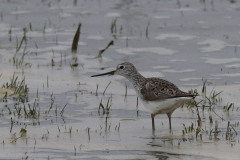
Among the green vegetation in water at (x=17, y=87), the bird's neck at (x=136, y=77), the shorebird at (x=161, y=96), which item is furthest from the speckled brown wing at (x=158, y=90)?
the green vegetation in water at (x=17, y=87)

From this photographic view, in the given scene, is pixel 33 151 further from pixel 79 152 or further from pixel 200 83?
pixel 200 83

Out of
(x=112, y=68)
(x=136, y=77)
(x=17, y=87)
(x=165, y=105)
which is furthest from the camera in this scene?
(x=112, y=68)

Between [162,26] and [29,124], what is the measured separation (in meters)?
8.93

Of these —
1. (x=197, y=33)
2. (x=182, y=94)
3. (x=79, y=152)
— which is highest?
(x=197, y=33)

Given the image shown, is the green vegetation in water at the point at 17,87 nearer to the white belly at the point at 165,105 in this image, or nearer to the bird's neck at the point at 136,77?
the bird's neck at the point at 136,77

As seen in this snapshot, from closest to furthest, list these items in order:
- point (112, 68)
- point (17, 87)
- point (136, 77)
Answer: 1. point (136, 77)
2. point (17, 87)
3. point (112, 68)

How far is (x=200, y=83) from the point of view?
1132 cm

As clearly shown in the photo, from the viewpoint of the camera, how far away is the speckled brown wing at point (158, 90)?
8125mm

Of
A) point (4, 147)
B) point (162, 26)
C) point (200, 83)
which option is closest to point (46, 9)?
point (162, 26)

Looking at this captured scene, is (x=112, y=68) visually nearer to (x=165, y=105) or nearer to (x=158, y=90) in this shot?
(x=158, y=90)

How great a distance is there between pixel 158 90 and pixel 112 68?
14.2 ft

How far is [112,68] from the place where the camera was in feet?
41.5

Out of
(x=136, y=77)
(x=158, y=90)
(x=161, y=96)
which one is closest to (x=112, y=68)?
(x=136, y=77)

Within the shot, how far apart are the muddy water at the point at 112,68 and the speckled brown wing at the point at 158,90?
483mm
